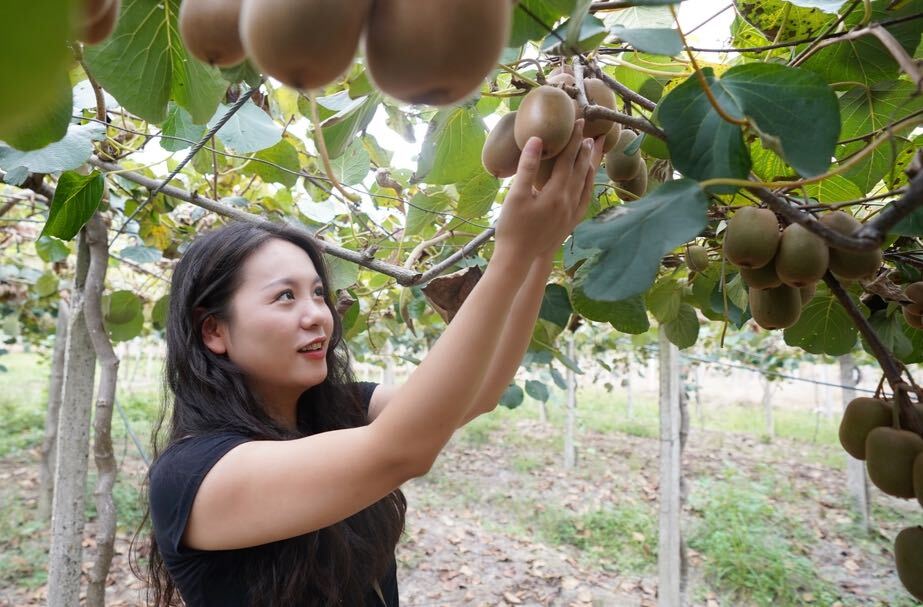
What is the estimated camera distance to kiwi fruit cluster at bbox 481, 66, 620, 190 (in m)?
0.60

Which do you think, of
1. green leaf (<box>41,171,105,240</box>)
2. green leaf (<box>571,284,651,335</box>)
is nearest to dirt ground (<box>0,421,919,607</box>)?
green leaf (<box>41,171,105,240</box>)

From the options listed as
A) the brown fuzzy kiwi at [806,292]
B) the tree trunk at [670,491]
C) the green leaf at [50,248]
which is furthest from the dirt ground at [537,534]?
the brown fuzzy kiwi at [806,292]

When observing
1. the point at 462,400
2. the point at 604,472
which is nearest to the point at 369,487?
the point at 462,400

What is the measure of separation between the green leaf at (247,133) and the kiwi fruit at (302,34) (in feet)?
2.59

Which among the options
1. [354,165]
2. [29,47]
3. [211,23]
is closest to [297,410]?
[354,165]

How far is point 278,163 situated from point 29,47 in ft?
5.10

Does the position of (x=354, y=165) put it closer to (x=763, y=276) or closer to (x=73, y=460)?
(x=763, y=276)

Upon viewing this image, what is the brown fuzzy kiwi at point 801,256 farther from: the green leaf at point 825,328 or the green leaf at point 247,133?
the green leaf at point 247,133

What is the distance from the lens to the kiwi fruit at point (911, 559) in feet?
2.39

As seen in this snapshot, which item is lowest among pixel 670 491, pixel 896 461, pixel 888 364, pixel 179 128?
pixel 670 491

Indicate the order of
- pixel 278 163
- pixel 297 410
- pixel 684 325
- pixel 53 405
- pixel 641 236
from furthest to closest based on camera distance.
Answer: pixel 53 405 → pixel 278 163 → pixel 297 410 → pixel 684 325 → pixel 641 236

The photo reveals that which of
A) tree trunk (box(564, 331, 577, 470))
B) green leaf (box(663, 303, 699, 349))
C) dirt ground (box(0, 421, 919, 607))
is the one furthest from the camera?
tree trunk (box(564, 331, 577, 470))

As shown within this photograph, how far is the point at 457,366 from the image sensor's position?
0.71 metres

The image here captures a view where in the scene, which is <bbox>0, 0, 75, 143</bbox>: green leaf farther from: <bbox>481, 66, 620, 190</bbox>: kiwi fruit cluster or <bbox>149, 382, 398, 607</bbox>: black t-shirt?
<bbox>149, 382, 398, 607</bbox>: black t-shirt
